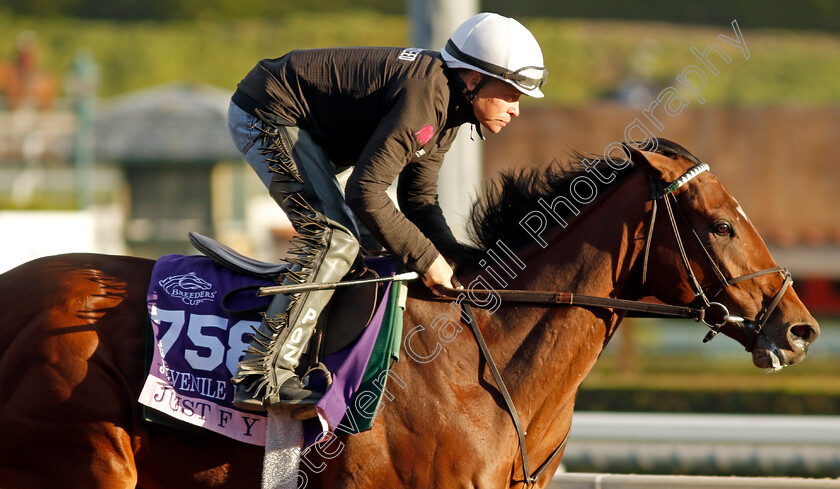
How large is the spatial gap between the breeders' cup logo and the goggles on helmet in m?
1.25

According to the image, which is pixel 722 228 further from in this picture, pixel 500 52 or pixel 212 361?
pixel 212 361

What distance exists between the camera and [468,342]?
3240 millimetres

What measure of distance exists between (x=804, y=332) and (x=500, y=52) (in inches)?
58.4

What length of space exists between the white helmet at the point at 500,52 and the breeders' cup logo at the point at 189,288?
1214 millimetres

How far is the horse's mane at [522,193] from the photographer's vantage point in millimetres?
3375

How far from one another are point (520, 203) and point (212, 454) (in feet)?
4.80

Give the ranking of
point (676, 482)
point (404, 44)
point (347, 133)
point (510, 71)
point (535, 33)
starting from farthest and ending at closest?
point (535, 33) < point (404, 44) < point (676, 482) < point (347, 133) < point (510, 71)

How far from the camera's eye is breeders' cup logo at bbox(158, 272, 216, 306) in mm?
3213

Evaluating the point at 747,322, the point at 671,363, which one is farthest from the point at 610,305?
the point at 671,363

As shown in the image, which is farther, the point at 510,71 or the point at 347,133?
the point at 347,133

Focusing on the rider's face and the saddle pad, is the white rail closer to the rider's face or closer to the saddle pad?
the saddle pad

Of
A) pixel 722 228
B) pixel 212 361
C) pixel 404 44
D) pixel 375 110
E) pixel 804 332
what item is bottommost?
pixel 404 44

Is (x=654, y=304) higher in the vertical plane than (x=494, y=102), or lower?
lower

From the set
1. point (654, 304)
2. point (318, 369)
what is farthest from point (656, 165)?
point (318, 369)
